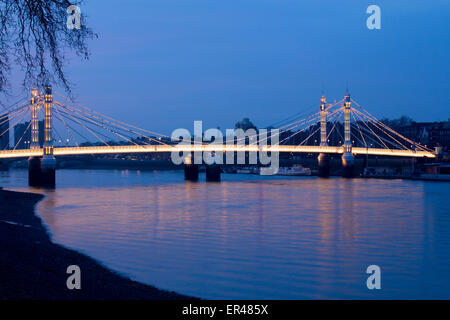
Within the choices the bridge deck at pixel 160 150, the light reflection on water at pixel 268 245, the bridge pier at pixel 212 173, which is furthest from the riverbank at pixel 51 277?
the bridge pier at pixel 212 173

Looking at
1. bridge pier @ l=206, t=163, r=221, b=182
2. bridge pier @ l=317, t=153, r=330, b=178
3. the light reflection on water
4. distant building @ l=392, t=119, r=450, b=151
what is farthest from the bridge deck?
distant building @ l=392, t=119, r=450, b=151

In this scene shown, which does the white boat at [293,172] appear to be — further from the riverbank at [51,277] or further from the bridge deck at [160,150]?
the riverbank at [51,277]

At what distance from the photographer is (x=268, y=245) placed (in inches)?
578

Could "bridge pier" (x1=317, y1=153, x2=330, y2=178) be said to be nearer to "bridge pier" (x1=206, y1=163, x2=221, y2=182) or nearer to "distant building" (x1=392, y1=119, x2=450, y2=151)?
"bridge pier" (x1=206, y1=163, x2=221, y2=182)

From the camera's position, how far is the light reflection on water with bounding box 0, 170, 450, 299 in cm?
988

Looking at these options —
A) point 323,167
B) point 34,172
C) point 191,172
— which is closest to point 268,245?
point 34,172

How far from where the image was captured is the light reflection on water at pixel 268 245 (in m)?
9.88

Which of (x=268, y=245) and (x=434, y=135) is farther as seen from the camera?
(x=434, y=135)

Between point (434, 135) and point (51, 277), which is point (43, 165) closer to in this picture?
point (51, 277)

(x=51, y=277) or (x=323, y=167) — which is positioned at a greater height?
(x=323, y=167)

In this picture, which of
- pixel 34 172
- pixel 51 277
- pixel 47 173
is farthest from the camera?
pixel 34 172

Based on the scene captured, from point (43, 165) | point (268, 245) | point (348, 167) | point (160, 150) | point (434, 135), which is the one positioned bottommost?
point (268, 245)
